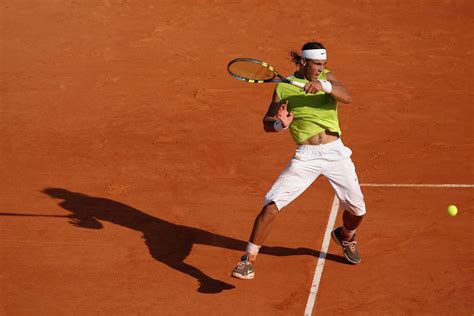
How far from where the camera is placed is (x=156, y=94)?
48.4 ft

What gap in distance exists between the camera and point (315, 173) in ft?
31.8

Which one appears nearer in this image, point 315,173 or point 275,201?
point 275,201

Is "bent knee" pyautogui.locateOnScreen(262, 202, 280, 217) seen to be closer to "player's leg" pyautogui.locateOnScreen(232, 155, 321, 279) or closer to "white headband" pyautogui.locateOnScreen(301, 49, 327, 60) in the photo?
"player's leg" pyautogui.locateOnScreen(232, 155, 321, 279)

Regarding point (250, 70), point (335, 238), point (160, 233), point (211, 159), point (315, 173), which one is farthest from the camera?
point (211, 159)

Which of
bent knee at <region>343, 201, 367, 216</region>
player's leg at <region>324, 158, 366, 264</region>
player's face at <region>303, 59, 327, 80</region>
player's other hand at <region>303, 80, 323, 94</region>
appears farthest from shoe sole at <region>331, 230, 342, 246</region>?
player's other hand at <region>303, 80, 323, 94</region>

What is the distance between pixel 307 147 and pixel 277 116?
1.99 ft

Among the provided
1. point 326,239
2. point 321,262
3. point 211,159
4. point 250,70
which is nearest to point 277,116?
point 250,70

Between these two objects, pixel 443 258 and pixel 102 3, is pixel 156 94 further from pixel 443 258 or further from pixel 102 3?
pixel 443 258

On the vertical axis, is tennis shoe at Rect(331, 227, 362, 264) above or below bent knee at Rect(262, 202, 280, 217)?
below

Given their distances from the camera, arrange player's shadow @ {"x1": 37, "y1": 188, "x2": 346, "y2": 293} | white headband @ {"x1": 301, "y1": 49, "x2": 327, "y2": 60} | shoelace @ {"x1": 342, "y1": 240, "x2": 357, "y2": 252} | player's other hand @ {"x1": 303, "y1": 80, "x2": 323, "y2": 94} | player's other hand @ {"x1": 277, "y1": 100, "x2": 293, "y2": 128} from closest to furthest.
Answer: player's other hand @ {"x1": 303, "y1": 80, "x2": 323, "y2": 94} < player's other hand @ {"x1": 277, "y1": 100, "x2": 293, "y2": 128} < white headband @ {"x1": 301, "y1": 49, "x2": 327, "y2": 60} < shoelace @ {"x1": 342, "y1": 240, "x2": 357, "y2": 252} < player's shadow @ {"x1": 37, "y1": 188, "x2": 346, "y2": 293}

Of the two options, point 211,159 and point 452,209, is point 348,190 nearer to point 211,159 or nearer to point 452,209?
point 452,209

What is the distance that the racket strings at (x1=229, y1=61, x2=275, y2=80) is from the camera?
9.98 metres

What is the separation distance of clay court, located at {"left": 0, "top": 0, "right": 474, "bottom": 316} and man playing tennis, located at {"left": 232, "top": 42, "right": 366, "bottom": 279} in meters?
0.91

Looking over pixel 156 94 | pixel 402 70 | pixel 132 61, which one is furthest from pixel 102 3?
pixel 402 70
